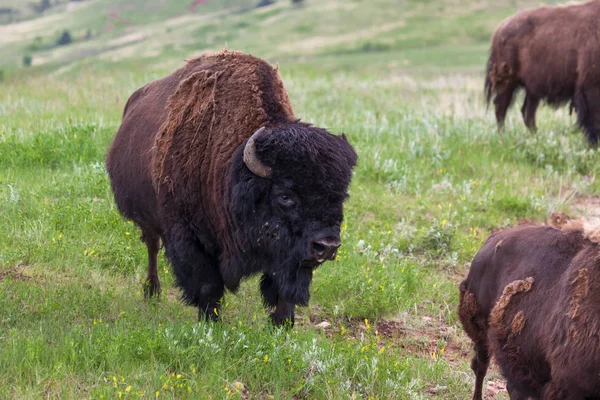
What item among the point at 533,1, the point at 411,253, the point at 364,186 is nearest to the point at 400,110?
the point at 364,186

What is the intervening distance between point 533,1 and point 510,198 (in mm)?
66817

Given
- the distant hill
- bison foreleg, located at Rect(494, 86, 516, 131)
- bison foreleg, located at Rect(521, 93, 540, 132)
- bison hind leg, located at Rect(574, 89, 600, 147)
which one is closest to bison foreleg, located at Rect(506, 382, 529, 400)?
bison hind leg, located at Rect(574, 89, 600, 147)

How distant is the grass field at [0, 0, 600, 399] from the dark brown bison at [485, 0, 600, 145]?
21.6 inches

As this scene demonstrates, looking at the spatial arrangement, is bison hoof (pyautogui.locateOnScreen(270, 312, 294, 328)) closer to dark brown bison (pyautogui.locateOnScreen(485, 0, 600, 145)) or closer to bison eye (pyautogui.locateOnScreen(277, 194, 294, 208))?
bison eye (pyautogui.locateOnScreen(277, 194, 294, 208))

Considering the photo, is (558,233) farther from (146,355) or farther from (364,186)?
(364,186)

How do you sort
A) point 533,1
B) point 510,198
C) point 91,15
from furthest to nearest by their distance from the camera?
point 91,15
point 533,1
point 510,198

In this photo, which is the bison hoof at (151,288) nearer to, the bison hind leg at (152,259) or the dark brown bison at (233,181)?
the bison hind leg at (152,259)

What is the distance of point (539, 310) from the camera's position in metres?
4.45

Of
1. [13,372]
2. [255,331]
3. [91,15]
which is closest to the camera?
[13,372]

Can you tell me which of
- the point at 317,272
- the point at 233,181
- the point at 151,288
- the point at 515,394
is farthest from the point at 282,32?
the point at 515,394

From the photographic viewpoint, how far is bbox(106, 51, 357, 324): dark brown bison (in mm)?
4980

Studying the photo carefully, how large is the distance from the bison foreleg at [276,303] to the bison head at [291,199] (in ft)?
0.85

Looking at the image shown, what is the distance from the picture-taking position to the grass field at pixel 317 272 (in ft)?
15.9

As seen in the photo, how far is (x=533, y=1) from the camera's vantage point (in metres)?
70.5
